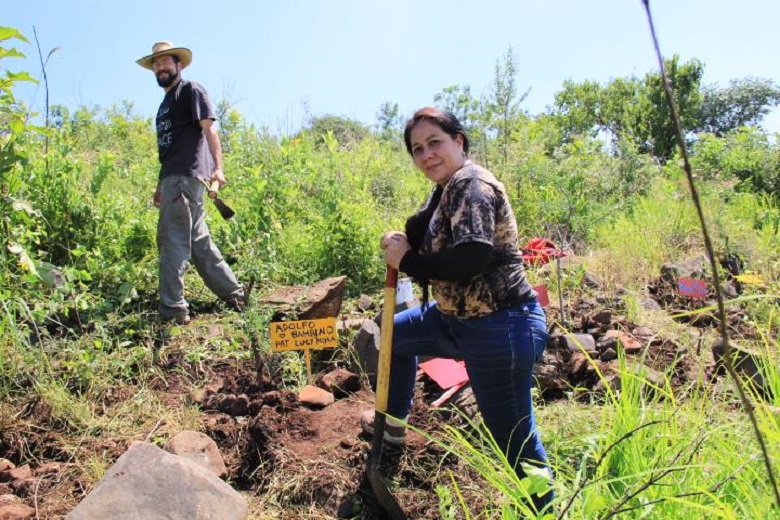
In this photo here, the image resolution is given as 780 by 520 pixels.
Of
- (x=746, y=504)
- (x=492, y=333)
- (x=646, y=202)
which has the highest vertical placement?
(x=646, y=202)

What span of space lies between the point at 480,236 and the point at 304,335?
161 cm

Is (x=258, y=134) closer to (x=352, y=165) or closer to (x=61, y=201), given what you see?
(x=352, y=165)

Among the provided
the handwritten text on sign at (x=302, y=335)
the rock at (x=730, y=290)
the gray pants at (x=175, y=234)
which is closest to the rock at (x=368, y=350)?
the handwritten text on sign at (x=302, y=335)

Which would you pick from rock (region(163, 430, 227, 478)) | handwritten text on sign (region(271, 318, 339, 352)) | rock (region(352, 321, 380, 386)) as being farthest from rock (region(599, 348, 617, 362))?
rock (region(163, 430, 227, 478))

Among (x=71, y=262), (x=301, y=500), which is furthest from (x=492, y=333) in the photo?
(x=71, y=262)

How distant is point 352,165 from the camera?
6.66 meters

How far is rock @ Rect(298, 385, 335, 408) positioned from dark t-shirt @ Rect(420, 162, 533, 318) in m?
1.11

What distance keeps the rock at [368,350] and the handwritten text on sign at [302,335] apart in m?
0.16

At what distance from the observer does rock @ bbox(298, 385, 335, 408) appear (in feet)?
10.5

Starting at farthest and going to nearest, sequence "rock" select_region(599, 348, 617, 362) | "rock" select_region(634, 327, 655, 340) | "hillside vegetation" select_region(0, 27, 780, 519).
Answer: "rock" select_region(634, 327, 655, 340), "rock" select_region(599, 348, 617, 362), "hillside vegetation" select_region(0, 27, 780, 519)

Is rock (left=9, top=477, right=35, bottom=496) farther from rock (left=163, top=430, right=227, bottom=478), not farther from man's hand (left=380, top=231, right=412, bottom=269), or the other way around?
man's hand (left=380, top=231, right=412, bottom=269)

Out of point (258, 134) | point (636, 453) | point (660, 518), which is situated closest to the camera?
point (660, 518)

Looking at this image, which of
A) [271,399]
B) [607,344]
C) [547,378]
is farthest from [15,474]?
[607,344]

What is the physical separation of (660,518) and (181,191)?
3709 mm
